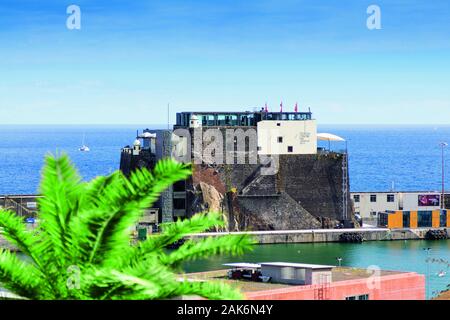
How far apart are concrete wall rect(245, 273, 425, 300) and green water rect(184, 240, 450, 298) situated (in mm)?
12982

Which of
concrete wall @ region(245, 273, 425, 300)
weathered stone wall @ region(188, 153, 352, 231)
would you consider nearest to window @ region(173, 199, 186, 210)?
weathered stone wall @ region(188, 153, 352, 231)

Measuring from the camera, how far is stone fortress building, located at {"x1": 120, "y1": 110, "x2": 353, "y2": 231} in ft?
184

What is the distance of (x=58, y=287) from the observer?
8891 millimetres

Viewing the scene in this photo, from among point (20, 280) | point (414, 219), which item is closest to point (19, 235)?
point (20, 280)

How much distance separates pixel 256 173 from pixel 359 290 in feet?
101

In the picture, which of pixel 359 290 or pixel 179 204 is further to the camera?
pixel 179 204

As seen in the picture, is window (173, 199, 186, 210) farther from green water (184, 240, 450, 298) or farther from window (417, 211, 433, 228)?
window (417, 211, 433, 228)

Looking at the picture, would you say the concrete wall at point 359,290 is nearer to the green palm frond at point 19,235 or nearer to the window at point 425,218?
the green palm frond at point 19,235

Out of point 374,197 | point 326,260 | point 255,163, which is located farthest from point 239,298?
point 374,197

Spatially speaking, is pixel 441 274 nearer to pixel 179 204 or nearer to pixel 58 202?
pixel 179 204

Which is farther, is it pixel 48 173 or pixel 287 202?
pixel 287 202

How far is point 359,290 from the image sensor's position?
88.2 ft
